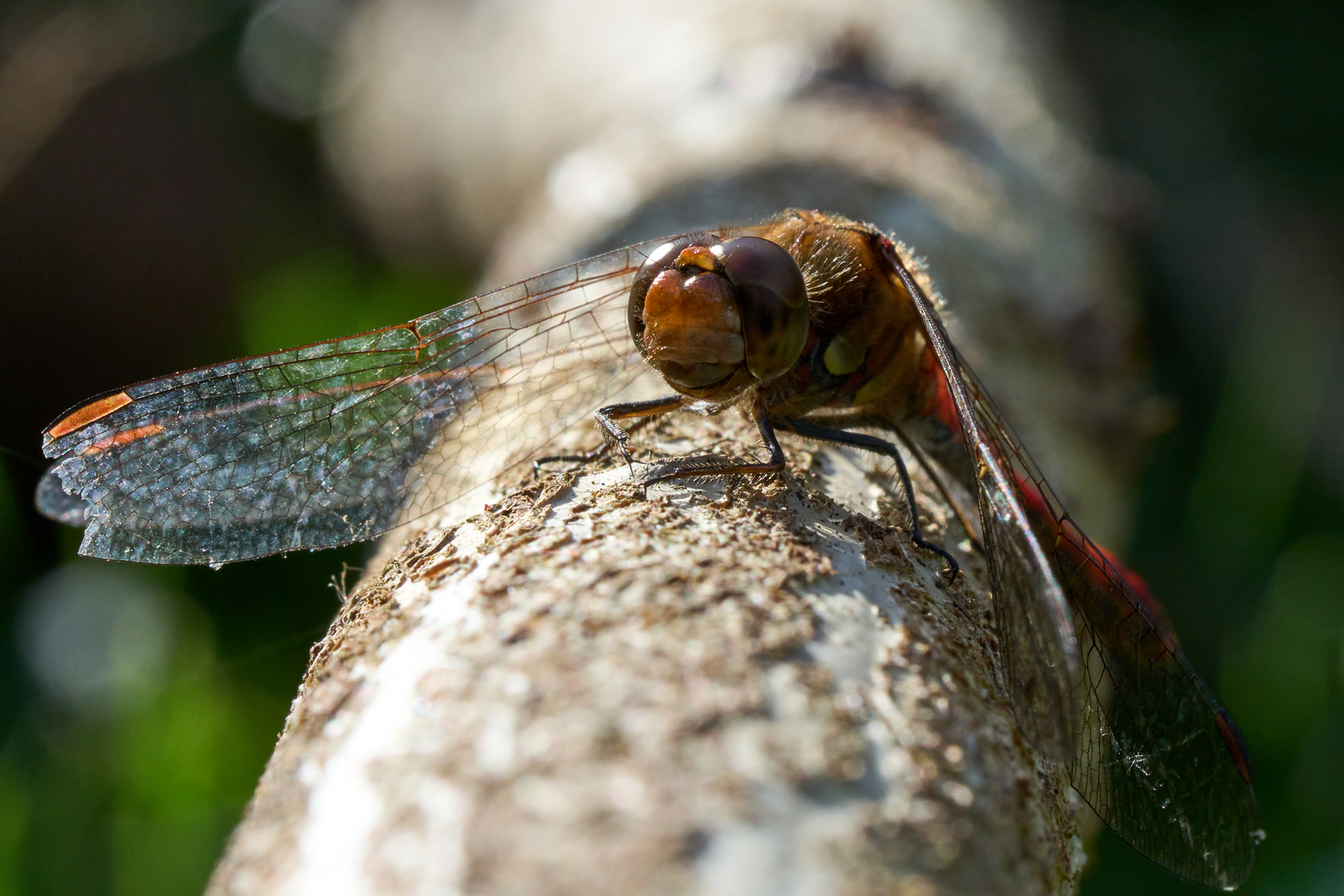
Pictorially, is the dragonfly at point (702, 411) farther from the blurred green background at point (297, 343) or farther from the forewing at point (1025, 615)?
the blurred green background at point (297, 343)

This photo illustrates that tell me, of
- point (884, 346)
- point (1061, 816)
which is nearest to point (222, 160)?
point (884, 346)

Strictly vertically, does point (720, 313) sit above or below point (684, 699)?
above

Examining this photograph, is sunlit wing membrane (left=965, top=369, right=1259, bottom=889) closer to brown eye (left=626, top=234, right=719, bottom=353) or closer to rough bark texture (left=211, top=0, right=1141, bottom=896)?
rough bark texture (left=211, top=0, right=1141, bottom=896)

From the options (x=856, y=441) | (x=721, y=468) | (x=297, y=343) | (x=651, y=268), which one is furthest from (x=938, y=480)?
(x=297, y=343)

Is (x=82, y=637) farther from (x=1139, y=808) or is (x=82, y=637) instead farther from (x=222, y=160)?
(x=1139, y=808)

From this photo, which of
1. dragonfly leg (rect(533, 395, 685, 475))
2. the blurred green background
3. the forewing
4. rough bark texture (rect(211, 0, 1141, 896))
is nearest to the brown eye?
dragonfly leg (rect(533, 395, 685, 475))

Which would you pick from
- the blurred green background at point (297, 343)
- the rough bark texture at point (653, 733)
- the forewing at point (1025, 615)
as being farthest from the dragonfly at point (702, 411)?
the blurred green background at point (297, 343)

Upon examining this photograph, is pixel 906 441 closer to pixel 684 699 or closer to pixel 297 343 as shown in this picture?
pixel 684 699
